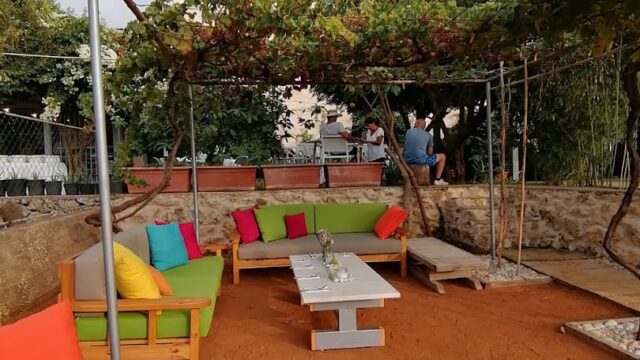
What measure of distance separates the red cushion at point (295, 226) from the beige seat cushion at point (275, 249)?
0.32 m

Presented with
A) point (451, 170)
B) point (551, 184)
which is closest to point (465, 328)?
point (551, 184)

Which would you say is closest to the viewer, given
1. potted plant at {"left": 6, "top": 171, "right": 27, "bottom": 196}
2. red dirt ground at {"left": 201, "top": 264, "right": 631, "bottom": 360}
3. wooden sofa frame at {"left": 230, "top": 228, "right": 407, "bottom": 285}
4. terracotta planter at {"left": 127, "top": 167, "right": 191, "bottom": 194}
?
red dirt ground at {"left": 201, "top": 264, "right": 631, "bottom": 360}

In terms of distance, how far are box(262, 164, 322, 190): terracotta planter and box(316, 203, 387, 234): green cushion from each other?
95cm

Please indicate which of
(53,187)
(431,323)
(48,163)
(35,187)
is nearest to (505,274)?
(431,323)

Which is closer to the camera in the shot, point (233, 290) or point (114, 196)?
point (233, 290)

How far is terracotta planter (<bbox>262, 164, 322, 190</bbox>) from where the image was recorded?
6402 mm

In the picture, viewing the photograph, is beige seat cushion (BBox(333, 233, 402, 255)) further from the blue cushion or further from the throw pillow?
the blue cushion

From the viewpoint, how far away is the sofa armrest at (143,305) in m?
2.51

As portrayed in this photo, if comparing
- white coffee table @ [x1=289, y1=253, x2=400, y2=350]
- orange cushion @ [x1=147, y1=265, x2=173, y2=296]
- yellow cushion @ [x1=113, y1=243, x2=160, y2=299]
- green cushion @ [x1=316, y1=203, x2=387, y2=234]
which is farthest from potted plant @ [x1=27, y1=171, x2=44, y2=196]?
white coffee table @ [x1=289, y1=253, x2=400, y2=350]

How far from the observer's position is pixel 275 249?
4.81 m

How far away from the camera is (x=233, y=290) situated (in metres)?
4.56

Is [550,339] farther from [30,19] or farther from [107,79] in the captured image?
[30,19]

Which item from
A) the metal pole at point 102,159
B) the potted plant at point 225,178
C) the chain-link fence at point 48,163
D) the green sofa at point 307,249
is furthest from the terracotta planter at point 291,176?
the metal pole at point 102,159

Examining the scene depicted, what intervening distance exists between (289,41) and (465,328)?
2.63 m
